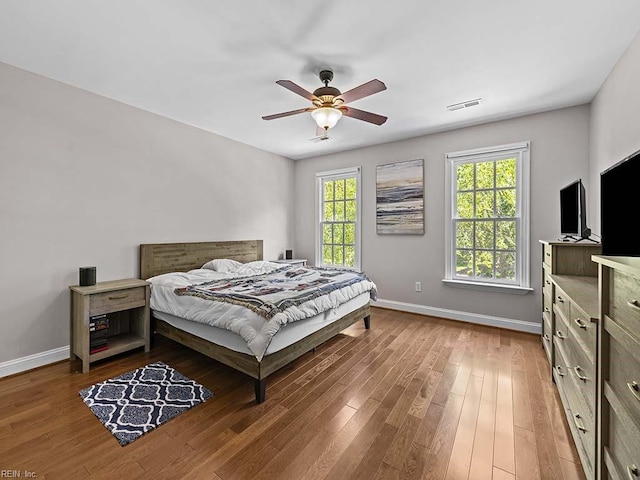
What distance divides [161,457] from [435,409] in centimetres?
177

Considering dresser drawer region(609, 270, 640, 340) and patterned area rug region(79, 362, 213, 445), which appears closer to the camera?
dresser drawer region(609, 270, 640, 340)

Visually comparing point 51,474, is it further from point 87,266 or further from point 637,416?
point 637,416

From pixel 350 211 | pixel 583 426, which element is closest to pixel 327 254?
pixel 350 211

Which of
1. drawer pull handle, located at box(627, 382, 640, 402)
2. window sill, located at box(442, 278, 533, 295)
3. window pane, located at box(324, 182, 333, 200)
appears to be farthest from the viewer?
window pane, located at box(324, 182, 333, 200)

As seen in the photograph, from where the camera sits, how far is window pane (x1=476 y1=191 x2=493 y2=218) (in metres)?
3.80

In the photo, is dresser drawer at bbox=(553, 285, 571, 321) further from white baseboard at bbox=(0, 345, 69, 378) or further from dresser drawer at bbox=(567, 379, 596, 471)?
white baseboard at bbox=(0, 345, 69, 378)

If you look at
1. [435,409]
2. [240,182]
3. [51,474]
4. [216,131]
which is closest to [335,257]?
[240,182]

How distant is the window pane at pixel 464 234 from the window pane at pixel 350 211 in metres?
1.69

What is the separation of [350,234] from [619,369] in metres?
4.07

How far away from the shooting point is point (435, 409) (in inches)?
80.6

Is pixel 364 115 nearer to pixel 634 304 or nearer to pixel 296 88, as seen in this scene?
pixel 296 88

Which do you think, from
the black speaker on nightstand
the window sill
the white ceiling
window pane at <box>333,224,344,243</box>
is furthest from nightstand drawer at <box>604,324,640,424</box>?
window pane at <box>333,224,344,243</box>

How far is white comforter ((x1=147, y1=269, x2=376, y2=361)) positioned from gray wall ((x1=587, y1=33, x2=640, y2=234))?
2561 mm

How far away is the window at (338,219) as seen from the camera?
4.99 metres
